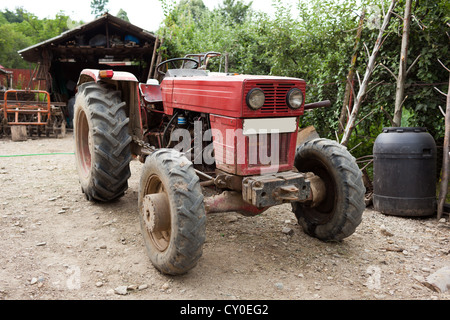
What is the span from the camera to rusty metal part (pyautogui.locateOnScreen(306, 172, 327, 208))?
10.5 feet

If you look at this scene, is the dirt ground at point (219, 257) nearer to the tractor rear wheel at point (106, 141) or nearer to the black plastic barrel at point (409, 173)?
the black plastic barrel at point (409, 173)

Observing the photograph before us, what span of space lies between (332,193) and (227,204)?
102 cm

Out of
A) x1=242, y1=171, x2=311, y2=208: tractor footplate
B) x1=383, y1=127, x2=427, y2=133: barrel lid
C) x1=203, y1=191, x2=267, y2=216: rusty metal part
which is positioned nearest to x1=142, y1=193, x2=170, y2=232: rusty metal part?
x1=203, y1=191, x2=267, y2=216: rusty metal part

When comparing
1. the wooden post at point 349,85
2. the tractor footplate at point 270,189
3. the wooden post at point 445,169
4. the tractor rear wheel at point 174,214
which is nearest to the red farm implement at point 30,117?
the wooden post at point 349,85

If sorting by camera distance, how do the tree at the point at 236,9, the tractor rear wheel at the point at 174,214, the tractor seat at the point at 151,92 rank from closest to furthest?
the tractor rear wheel at the point at 174,214
the tractor seat at the point at 151,92
the tree at the point at 236,9

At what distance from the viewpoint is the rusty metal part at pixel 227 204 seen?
9.39 feet

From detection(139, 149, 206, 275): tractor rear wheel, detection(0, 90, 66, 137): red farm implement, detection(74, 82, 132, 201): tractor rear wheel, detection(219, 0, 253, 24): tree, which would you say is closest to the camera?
detection(139, 149, 206, 275): tractor rear wheel

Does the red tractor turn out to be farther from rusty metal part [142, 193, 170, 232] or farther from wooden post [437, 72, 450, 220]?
wooden post [437, 72, 450, 220]

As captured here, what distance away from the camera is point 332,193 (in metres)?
3.34

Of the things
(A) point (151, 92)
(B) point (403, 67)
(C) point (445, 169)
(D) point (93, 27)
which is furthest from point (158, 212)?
(D) point (93, 27)

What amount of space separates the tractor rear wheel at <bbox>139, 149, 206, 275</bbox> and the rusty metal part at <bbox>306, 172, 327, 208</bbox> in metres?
1.11

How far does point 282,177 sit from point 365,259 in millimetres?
1102

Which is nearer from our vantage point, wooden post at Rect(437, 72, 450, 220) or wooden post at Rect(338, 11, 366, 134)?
wooden post at Rect(437, 72, 450, 220)
